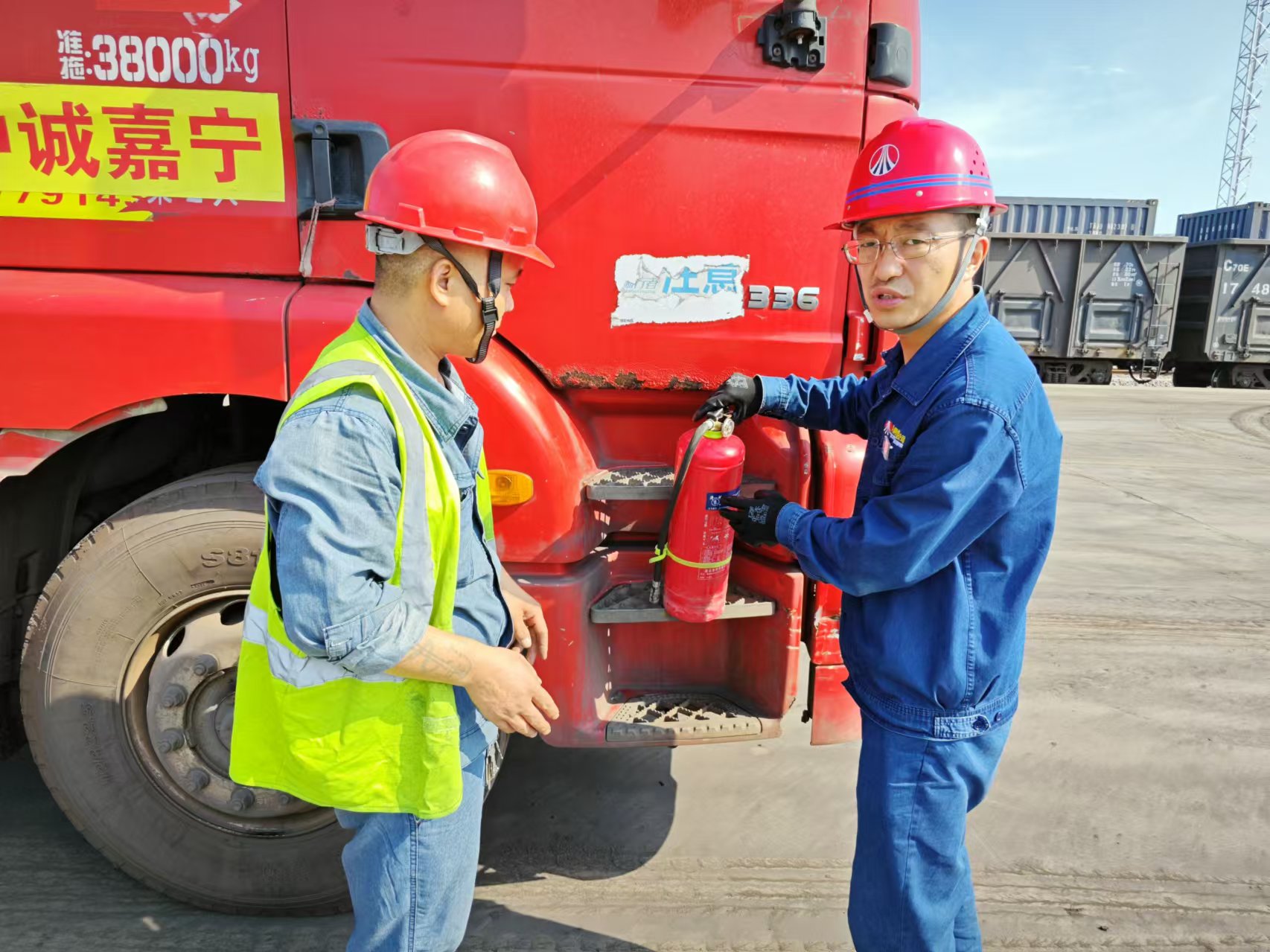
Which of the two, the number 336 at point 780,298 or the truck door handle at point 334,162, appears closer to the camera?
the truck door handle at point 334,162

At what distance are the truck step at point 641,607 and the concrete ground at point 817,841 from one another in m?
0.88

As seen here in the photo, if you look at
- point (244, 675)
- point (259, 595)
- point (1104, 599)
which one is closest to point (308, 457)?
point (259, 595)

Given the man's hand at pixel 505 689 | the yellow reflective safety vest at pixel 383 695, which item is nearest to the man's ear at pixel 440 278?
the yellow reflective safety vest at pixel 383 695

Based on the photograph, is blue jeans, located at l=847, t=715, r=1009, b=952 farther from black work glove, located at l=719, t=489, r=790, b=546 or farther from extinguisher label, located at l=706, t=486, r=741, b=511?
extinguisher label, located at l=706, t=486, r=741, b=511

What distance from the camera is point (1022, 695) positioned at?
12.6ft

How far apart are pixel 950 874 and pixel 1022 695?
231cm

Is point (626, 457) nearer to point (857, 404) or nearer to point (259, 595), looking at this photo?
point (857, 404)

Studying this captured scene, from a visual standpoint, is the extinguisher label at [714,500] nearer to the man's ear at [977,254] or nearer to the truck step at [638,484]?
the truck step at [638,484]

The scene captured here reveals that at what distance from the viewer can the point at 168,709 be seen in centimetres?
225

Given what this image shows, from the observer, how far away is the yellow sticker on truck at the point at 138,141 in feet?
6.79

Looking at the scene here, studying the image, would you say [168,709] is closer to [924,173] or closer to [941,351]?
[941,351]

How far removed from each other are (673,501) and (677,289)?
60 centimetres

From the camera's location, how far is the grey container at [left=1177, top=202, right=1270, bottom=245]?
58.2 feet

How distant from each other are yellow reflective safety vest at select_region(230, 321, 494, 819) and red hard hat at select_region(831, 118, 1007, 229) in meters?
1.09
